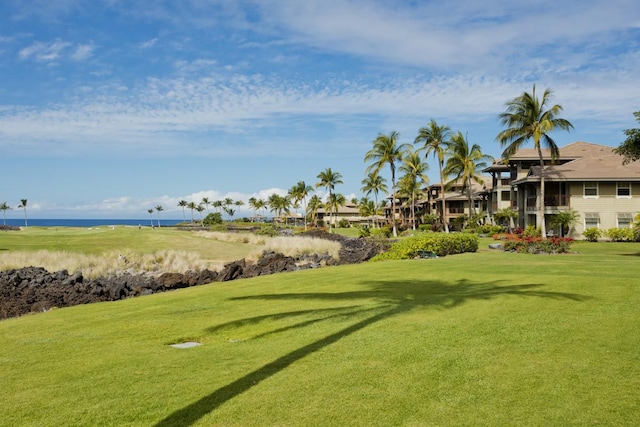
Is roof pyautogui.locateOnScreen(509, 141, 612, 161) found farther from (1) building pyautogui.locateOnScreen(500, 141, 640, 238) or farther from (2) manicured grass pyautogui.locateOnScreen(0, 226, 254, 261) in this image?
(2) manicured grass pyautogui.locateOnScreen(0, 226, 254, 261)

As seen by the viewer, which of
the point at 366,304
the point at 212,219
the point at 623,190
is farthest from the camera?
the point at 212,219

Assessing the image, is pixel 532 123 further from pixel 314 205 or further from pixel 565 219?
pixel 314 205

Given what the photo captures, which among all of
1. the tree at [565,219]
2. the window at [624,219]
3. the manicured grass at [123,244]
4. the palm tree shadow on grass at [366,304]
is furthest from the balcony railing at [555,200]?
the palm tree shadow on grass at [366,304]

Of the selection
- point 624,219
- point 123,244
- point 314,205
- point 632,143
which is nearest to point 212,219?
point 314,205

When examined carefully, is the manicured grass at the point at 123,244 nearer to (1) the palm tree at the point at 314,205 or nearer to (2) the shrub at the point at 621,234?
(2) the shrub at the point at 621,234

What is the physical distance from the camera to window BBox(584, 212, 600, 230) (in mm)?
45750

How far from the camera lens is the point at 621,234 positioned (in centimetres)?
4241

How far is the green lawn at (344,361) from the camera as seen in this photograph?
5.73 m

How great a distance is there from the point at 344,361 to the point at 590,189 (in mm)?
45673

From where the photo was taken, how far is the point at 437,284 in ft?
49.4

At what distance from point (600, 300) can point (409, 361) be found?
250 inches

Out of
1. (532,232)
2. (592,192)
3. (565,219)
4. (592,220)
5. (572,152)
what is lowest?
(532,232)

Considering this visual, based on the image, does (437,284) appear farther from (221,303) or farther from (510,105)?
(510,105)

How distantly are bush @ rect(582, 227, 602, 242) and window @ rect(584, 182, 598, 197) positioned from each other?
3.89 meters
